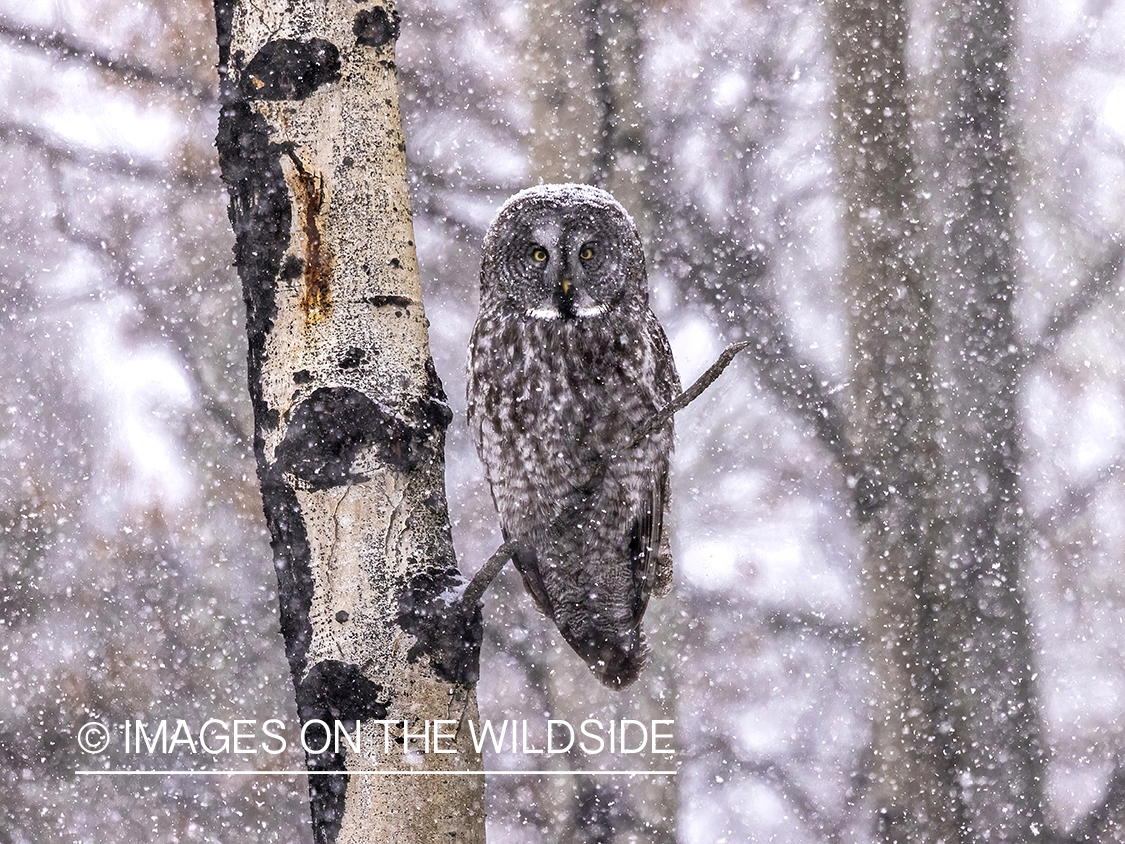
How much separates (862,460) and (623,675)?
8.03 ft

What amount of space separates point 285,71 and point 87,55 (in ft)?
12.5

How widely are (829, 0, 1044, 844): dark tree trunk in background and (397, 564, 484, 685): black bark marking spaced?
3047mm

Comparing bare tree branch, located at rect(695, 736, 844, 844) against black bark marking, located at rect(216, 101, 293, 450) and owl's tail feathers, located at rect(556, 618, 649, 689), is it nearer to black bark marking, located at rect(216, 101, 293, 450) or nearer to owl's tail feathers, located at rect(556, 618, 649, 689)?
owl's tail feathers, located at rect(556, 618, 649, 689)

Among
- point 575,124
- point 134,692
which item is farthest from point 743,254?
point 134,692

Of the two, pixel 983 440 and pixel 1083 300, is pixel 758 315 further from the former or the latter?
pixel 1083 300

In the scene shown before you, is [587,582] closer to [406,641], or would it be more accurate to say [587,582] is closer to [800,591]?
[406,641]

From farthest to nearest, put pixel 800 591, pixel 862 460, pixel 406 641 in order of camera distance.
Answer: pixel 800 591 → pixel 862 460 → pixel 406 641

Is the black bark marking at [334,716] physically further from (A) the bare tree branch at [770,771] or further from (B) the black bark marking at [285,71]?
(A) the bare tree branch at [770,771]

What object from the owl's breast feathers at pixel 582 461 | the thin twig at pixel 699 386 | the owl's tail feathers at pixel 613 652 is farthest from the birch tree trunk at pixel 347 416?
the owl's tail feathers at pixel 613 652

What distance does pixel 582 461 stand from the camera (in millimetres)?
1860

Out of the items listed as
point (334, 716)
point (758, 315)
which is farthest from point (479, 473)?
point (334, 716)

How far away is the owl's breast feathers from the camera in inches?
72.4

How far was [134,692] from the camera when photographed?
4.51 meters

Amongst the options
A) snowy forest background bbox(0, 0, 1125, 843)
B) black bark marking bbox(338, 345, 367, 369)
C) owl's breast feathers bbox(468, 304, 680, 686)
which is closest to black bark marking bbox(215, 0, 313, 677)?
black bark marking bbox(338, 345, 367, 369)
